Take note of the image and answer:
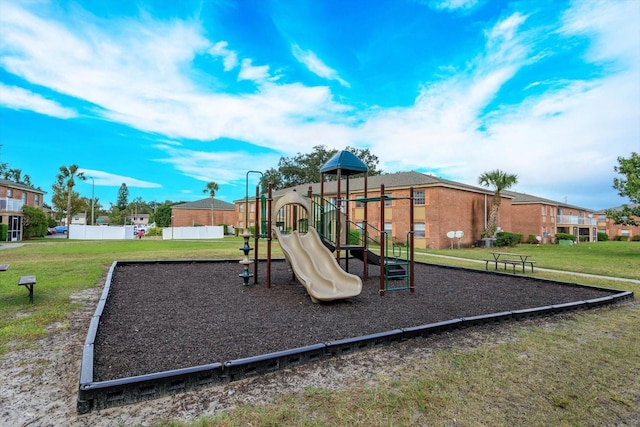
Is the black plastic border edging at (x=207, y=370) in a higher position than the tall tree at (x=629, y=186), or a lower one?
lower

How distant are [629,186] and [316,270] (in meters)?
25.7

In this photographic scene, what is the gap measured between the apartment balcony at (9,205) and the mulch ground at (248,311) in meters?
32.8

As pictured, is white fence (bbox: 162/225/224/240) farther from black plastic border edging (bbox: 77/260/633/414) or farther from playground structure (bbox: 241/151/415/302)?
black plastic border edging (bbox: 77/260/633/414)

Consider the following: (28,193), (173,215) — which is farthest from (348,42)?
(173,215)

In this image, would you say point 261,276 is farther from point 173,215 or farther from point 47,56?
point 173,215

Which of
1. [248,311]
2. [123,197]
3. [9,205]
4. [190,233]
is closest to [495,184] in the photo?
[248,311]

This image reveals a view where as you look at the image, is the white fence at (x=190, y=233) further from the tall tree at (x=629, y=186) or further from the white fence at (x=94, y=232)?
the tall tree at (x=629, y=186)

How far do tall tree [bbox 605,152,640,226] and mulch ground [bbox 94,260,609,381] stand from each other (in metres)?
18.0

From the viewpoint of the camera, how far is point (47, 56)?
12133 millimetres

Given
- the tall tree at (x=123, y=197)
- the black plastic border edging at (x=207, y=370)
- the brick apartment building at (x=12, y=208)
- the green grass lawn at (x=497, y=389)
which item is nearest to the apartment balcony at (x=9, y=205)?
the brick apartment building at (x=12, y=208)

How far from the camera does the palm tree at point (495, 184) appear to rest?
30.0 m

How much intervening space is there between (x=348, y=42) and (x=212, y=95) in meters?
7.71

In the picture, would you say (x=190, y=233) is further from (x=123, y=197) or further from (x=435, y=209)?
(x=123, y=197)

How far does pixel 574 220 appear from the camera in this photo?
45.9 metres
